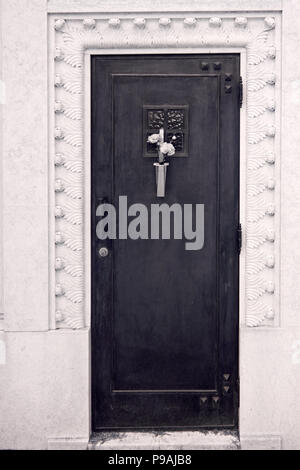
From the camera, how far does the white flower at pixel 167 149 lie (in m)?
3.45

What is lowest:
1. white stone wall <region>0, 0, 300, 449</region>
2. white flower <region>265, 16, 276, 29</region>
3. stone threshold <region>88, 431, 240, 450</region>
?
stone threshold <region>88, 431, 240, 450</region>

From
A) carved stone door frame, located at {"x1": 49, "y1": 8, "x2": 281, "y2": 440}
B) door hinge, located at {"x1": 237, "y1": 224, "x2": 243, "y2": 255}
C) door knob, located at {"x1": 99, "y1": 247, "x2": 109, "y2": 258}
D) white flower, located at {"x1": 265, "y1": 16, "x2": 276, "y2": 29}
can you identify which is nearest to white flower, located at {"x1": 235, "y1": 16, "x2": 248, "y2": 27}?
carved stone door frame, located at {"x1": 49, "y1": 8, "x2": 281, "y2": 440}

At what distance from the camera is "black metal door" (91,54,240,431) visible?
3502mm

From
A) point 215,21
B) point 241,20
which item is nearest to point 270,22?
point 241,20

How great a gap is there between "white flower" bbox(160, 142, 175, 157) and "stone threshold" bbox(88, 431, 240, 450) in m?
1.83

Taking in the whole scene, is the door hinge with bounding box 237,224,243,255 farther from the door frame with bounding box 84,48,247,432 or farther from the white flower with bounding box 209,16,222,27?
the white flower with bounding box 209,16,222,27

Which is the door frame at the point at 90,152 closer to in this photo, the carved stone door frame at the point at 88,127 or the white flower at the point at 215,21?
the carved stone door frame at the point at 88,127

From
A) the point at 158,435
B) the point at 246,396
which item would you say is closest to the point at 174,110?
the point at 246,396

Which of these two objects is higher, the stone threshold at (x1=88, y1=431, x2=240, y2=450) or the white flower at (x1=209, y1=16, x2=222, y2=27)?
the white flower at (x1=209, y1=16, x2=222, y2=27)

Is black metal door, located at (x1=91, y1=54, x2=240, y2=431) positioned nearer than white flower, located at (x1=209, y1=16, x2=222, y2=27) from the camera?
No

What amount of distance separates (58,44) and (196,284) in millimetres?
1745

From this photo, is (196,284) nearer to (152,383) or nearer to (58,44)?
(152,383)

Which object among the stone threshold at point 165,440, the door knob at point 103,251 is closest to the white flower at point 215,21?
the door knob at point 103,251

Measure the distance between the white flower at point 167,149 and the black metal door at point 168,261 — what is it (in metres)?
0.07
